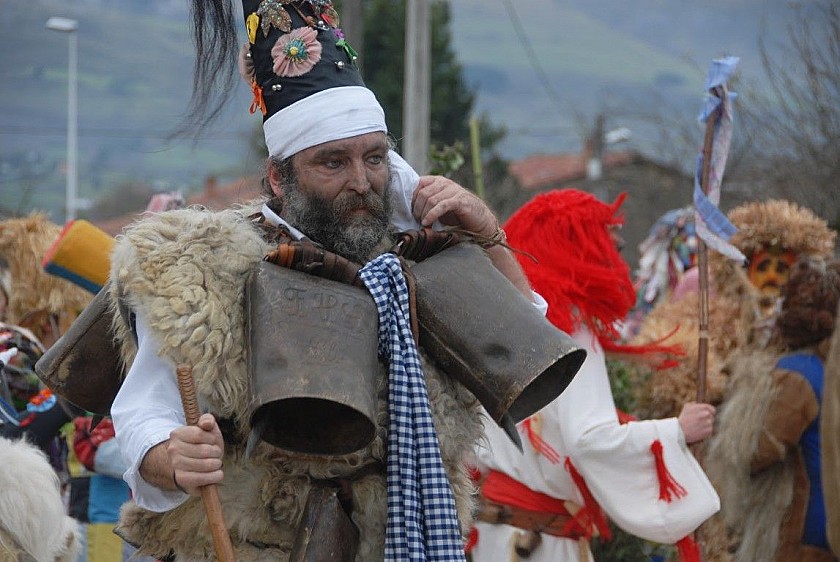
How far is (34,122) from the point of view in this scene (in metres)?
135

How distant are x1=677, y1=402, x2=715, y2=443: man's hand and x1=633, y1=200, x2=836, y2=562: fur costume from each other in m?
0.75

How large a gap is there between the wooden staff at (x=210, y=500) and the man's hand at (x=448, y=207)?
0.81 meters

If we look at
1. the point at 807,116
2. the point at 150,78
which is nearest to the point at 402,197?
the point at 807,116

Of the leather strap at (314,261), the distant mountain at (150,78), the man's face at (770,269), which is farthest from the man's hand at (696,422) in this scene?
the distant mountain at (150,78)

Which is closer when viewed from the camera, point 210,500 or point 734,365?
point 210,500

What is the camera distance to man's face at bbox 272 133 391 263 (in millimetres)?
3068

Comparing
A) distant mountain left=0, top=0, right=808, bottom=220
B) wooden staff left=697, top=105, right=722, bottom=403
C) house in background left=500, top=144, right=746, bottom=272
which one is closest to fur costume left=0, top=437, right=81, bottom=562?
wooden staff left=697, top=105, right=722, bottom=403

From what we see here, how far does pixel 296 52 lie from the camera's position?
306 centimetres

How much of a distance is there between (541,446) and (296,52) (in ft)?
7.20

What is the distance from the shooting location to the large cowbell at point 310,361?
2656mm

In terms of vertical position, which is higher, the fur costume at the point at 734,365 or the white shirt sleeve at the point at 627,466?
the white shirt sleeve at the point at 627,466

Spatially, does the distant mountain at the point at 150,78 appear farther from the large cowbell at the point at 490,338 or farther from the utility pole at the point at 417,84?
the large cowbell at the point at 490,338

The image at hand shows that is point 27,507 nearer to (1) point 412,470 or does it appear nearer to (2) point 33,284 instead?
(1) point 412,470

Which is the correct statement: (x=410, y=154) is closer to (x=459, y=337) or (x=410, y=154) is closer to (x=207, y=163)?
(x=459, y=337)
